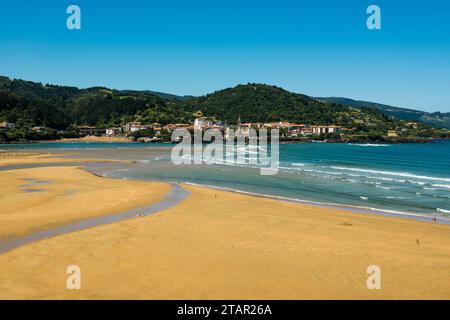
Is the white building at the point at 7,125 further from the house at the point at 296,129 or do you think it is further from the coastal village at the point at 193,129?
the house at the point at 296,129

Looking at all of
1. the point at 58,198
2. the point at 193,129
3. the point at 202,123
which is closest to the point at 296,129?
the point at 202,123

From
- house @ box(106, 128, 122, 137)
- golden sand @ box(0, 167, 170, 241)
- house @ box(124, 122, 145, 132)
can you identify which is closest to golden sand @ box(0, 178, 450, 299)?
golden sand @ box(0, 167, 170, 241)

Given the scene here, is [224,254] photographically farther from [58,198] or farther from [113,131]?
[113,131]

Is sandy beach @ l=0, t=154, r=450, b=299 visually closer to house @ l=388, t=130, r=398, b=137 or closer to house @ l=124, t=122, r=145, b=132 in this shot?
house @ l=124, t=122, r=145, b=132

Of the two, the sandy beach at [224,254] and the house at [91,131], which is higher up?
the house at [91,131]

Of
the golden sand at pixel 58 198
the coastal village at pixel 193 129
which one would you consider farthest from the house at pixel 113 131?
the golden sand at pixel 58 198

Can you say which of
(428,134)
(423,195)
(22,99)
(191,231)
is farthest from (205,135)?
(191,231)
